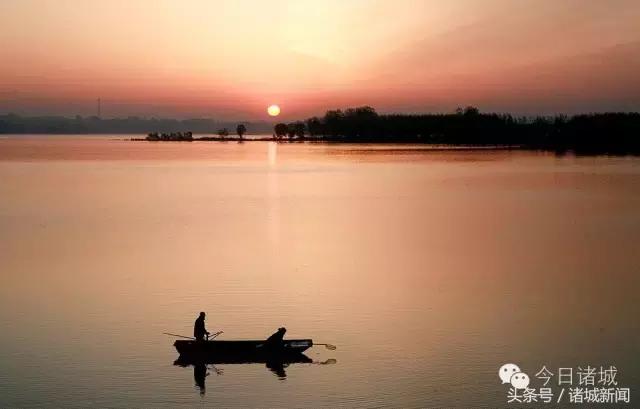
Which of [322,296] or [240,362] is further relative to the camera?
[322,296]

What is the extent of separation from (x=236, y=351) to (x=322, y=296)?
11.5ft

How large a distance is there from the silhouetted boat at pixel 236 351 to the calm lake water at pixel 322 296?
0.55 feet

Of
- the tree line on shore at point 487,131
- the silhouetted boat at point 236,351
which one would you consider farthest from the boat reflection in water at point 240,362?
the tree line on shore at point 487,131

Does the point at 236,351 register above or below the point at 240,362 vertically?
above

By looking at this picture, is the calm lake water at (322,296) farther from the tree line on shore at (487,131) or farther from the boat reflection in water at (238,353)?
the tree line on shore at (487,131)

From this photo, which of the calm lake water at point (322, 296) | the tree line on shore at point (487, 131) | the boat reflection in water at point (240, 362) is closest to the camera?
the calm lake water at point (322, 296)

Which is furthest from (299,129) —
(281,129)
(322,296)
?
(322,296)

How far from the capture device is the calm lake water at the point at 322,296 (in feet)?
28.1

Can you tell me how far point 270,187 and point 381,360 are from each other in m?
27.7

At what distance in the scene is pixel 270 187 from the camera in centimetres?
3669

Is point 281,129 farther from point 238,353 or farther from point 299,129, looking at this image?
point 238,353

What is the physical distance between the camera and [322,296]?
12539 mm

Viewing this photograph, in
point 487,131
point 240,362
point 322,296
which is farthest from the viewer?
point 487,131

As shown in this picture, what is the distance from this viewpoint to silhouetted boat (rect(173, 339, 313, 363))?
9.16m
